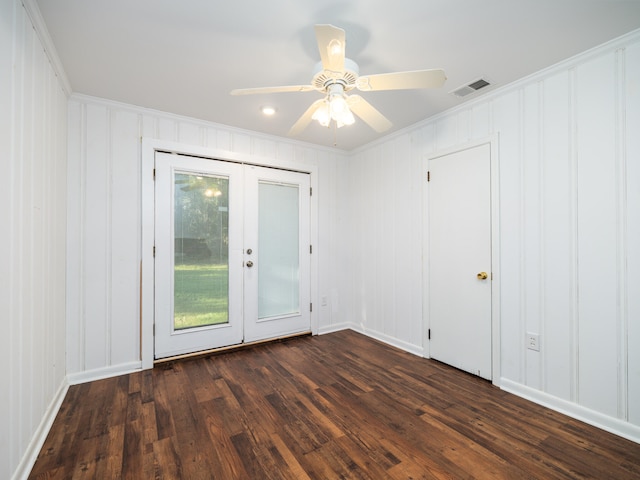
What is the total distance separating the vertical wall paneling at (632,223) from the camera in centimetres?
182

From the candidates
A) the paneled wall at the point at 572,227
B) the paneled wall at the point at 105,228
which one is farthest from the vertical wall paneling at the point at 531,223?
the paneled wall at the point at 105,228

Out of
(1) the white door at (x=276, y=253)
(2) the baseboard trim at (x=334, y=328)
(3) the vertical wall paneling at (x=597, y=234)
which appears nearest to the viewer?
(3) the vertical wall paneling at (x=597, y=234)

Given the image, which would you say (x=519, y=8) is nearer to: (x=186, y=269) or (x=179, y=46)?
(x=179, y=46)

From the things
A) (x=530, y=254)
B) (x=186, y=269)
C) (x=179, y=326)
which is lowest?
(x=179, y=326)

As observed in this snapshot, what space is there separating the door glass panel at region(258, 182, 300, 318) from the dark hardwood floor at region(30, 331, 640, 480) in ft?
3.17

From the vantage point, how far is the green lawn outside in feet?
9.99

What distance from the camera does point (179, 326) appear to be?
120 inches

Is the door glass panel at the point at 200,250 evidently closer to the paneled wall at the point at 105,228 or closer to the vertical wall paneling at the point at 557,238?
the paneled wall at the point at 105,228

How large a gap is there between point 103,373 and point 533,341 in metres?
3.67

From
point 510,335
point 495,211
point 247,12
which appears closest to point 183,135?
point 247,12

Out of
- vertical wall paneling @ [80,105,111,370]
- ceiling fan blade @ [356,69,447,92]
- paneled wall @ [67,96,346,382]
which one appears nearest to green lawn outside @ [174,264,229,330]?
paneled wall @ [67,96,346,382]

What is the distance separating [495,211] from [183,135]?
3114mm

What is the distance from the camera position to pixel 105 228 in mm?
2693

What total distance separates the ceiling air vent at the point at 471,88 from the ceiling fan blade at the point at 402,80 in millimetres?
1041
